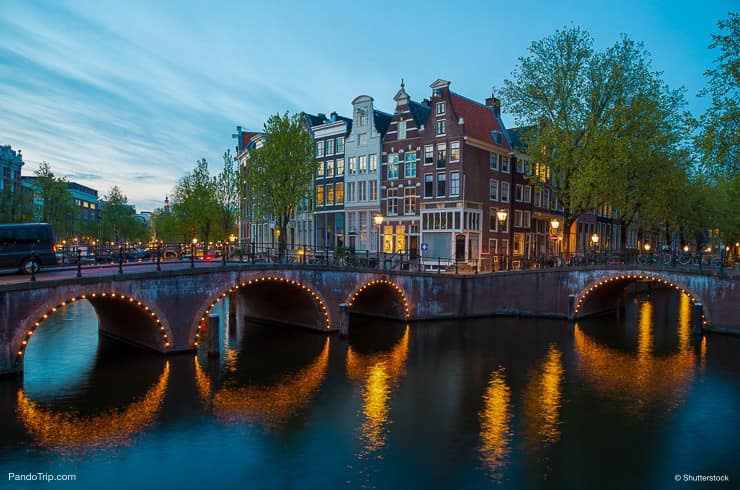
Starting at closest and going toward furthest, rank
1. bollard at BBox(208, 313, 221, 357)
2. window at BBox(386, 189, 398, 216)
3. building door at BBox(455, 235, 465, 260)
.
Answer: bollard at BBox(208, 313, 221, 357), building door at BBox(455, 235, 465, 260), window at BBox(386, 189, 398, 216)

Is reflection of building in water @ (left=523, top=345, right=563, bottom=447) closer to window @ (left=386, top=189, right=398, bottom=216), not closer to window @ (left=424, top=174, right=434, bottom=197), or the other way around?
window @ (left=424, top=174, right=434, bottom=197)

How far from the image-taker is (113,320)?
29969 millimetres

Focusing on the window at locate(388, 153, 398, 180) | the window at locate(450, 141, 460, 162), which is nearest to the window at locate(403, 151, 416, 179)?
the window at locate(388, 153, 398, 180)

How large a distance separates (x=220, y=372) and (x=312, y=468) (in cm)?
1095

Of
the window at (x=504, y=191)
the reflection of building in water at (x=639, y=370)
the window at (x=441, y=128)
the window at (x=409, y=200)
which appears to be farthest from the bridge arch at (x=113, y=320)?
the window at (x=504, y=191)

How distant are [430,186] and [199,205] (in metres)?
28.9

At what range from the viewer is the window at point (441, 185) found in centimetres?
4791

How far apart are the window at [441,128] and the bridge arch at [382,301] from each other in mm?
17505

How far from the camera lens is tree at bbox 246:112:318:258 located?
45.7 meters

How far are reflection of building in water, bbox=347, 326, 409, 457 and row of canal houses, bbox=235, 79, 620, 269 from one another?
15192mm

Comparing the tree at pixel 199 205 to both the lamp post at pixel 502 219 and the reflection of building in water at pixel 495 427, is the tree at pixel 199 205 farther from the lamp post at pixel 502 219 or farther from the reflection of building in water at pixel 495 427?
the reflection of building in water at pixel 495 427

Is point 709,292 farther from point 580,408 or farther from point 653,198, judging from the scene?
point 580,408

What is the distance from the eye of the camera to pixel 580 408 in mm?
19609

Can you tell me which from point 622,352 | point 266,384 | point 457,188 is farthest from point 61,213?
point 622,352
